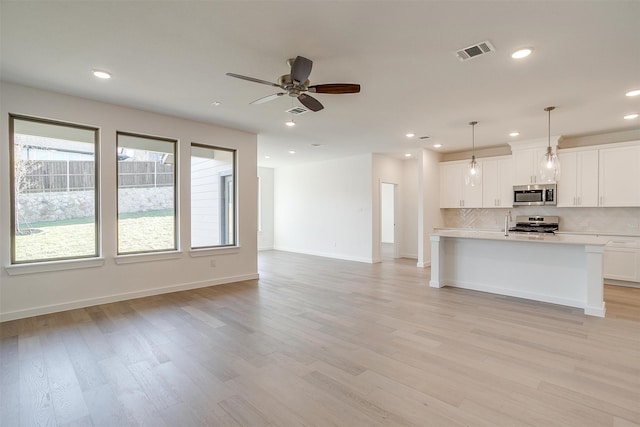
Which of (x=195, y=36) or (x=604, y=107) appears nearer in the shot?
(x=195, y=36)

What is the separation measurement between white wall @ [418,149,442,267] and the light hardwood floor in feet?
9.36

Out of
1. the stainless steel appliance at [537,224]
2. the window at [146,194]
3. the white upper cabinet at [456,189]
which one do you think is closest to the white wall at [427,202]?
the white upper cabinet at [456,189]

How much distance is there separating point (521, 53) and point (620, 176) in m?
4.47

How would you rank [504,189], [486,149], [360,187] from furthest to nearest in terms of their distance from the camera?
[360,187]
[486,149]
[504,189]

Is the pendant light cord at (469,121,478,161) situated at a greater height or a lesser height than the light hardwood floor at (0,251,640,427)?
greater

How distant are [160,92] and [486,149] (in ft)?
22.7

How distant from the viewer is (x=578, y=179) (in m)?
5.95

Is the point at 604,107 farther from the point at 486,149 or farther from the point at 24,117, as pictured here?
the point at 24,117

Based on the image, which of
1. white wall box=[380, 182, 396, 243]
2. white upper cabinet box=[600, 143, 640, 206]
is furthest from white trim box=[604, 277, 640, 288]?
white wall box=[380, 182, 396, 243]

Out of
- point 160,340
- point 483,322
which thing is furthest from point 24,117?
point 483,322

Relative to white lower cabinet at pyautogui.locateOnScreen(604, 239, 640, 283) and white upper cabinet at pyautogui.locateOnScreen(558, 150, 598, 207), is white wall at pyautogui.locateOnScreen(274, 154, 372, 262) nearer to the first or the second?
white upper cabinet at pyautogui.locateOnScreen(558, 150, 598, 207)

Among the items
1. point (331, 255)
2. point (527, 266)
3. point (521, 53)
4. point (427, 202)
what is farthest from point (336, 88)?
point (331, 255)

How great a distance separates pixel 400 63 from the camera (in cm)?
312

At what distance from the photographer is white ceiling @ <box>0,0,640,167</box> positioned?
232 centimetres
